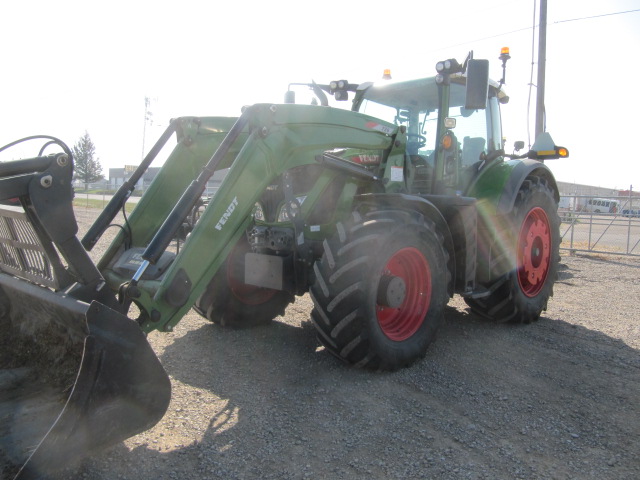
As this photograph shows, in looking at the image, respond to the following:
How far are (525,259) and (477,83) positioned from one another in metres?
2.41

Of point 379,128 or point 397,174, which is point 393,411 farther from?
point 379,128

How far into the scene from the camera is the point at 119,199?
4.11 metres

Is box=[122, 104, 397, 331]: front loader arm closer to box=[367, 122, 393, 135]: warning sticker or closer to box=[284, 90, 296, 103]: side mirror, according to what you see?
box=[367, 122, 393, 135]: warning sticker

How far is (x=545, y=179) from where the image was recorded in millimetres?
6379

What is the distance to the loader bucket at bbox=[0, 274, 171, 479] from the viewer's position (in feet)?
8.11

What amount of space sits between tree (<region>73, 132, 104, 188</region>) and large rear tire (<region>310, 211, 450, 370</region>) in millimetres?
64030

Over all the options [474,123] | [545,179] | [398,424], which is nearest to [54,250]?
[398,424]

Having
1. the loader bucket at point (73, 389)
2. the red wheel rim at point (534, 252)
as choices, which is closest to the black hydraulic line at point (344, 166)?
the loader bucket at point (73, 389)

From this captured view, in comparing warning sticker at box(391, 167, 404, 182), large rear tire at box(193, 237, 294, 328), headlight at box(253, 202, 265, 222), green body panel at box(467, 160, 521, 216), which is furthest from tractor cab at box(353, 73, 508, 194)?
large rear tire at box(193, 237, 294, 328)

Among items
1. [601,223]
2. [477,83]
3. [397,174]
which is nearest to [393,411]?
[397,174]

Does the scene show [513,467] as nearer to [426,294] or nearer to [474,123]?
[426,294]

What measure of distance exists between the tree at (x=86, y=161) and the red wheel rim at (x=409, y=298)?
63.9 m

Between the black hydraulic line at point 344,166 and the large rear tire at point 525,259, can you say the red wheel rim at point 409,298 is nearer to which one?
the black hydraulic line at point 344,166

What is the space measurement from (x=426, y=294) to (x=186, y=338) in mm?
2350
